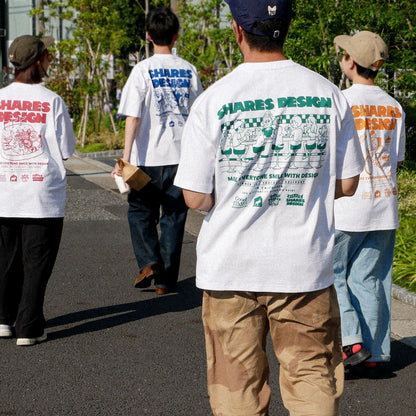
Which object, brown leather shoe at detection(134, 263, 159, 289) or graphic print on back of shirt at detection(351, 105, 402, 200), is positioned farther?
brown leather shoe at detection(134, 263, 159, 289)

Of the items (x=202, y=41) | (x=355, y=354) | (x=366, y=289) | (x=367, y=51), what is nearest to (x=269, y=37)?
(x=367, y=51)

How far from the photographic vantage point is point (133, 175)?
5.97m

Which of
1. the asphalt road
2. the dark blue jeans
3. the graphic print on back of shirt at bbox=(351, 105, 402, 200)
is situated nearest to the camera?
the asphalt road

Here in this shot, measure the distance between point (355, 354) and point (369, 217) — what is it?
0.75 meters

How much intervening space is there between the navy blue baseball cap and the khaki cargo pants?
0.90m

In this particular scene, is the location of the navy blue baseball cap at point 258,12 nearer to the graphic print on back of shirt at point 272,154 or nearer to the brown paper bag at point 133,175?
the graphic print on back of shirt at point 272,154

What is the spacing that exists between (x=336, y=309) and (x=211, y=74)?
17787 mm

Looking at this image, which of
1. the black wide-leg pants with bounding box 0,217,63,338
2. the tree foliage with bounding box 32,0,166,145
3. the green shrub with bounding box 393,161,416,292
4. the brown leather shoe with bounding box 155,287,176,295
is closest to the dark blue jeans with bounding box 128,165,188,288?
the brown leather shoe with bounding box 155,287,176,295

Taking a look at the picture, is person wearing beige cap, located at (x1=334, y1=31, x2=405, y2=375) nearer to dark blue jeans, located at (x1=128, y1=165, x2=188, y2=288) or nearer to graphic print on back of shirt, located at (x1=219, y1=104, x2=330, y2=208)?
graphic print on back of shirt, located at (x1=219, y1=104, x2=330, y2=208)

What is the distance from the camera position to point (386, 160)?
433 centimetres

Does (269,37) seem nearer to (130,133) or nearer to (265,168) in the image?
(265,168)

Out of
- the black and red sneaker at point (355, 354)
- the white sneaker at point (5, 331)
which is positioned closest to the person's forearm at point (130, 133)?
the white sneaker at point (5, 331)

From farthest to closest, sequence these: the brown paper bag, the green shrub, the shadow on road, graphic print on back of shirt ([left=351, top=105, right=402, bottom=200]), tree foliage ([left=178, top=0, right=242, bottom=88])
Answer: tree foliage ([left=178, top=0, right=242, bottom=88]), the green shrub, the brown paper bag, the shadow on road, graphic print on back of shirt ([left=351, top=105, right=402, bottom=200])

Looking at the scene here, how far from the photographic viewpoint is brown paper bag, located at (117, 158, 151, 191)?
597 cm
